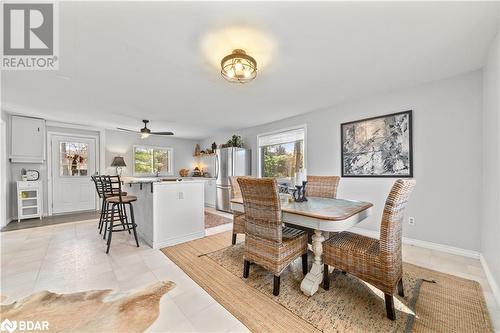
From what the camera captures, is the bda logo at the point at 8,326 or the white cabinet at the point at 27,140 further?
the white cabinet at the point at 27,140

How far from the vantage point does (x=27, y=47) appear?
1.97 meters

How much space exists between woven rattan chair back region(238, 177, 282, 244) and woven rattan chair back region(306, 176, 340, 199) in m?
1.35

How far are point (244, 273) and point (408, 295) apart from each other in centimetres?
153

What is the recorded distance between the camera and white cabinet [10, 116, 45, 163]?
4367 mm

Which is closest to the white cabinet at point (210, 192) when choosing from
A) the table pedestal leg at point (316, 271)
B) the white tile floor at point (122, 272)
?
the white tile floor at point (122, 272)

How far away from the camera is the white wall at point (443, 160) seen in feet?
8.14

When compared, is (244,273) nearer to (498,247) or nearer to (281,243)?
(281,243)

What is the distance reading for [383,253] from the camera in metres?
1.50

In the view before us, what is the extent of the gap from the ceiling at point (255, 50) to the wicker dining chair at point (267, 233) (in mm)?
1340

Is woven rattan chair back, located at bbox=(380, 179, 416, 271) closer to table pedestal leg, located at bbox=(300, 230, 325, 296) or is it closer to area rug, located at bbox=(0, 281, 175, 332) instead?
table pedestal leg, located at bbox=(300, 230, 325, 296)

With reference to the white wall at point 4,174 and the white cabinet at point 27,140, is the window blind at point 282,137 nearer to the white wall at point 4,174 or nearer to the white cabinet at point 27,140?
the white cabinet at point 27,140

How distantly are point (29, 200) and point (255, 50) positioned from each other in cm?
613

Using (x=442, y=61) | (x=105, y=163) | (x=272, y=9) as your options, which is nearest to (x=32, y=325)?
(x=272, y=9)

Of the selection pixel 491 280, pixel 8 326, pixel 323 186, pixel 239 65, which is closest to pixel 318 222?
pixel 323 186
